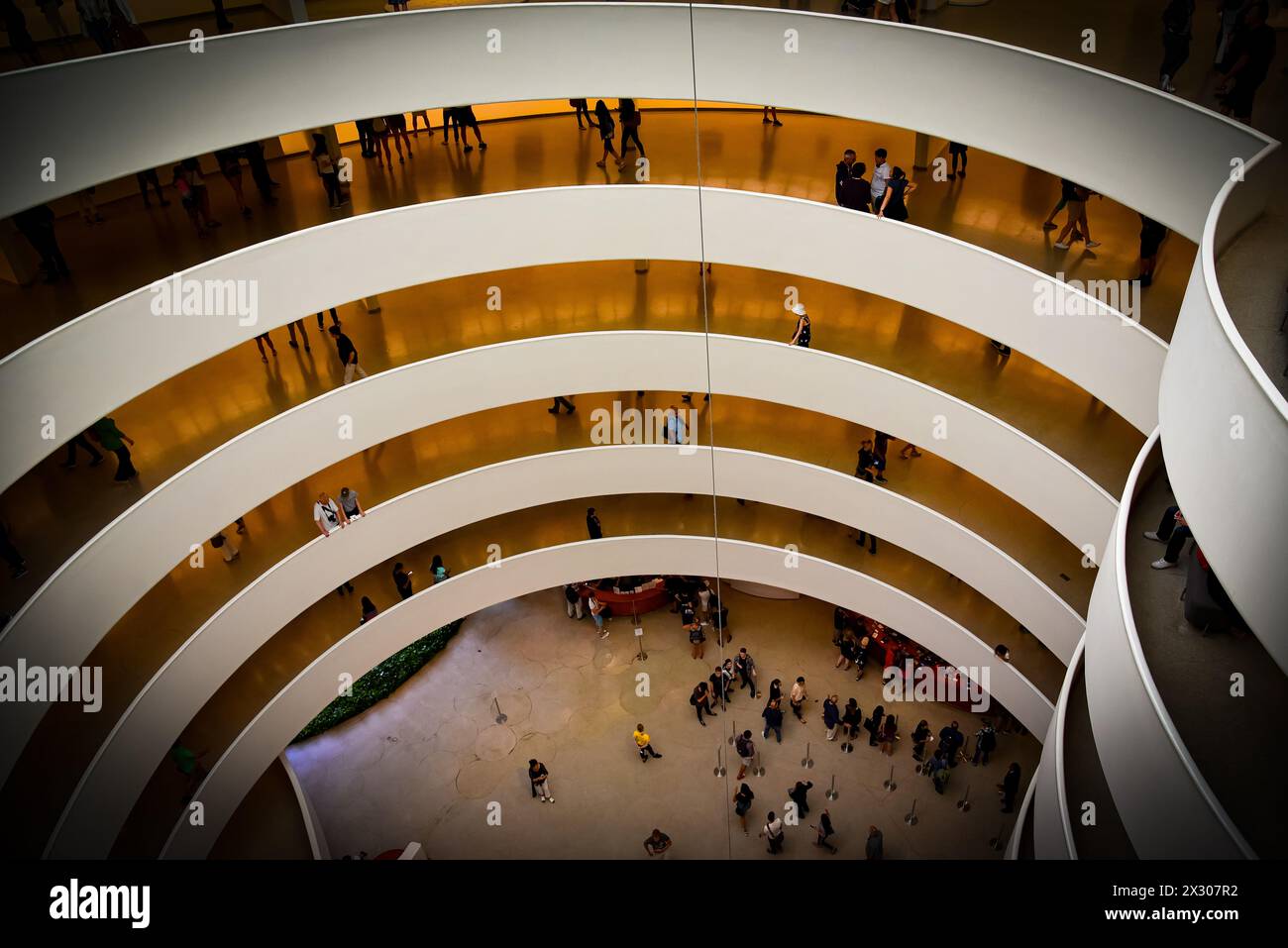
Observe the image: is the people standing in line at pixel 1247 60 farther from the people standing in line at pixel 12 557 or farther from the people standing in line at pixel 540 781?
the people standing in line at pixel 12 557

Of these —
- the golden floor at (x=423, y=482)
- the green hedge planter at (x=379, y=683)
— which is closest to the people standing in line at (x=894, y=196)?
the golden floor at (x=423, y=482)

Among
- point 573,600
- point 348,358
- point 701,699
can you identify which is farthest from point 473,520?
point 701,699

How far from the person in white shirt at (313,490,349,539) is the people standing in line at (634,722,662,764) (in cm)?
771

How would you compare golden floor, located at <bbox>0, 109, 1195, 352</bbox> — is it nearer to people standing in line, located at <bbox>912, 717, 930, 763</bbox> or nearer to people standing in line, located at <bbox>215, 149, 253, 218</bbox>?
people standing in line, located at <bbox>215, 149, 253, 218</bbox>

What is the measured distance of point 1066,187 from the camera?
46.3ft

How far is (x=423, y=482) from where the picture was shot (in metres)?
18.8

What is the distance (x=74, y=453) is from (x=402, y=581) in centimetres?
642

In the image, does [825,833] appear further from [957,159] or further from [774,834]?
[957,159]

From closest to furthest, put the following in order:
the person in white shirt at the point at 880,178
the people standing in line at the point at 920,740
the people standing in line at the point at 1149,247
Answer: the people standing in line at the point at 1149,247
the person in white shirt at the point at 880,178
the people standing in line at the point at 920,740

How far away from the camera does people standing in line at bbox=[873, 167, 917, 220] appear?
14.7m

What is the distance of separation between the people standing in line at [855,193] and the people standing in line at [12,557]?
13230 mm

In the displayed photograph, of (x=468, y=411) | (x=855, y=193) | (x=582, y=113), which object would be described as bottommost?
(x=468, y=411)

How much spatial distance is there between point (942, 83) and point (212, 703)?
54.7 feet

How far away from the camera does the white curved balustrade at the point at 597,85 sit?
1102 centimetres
